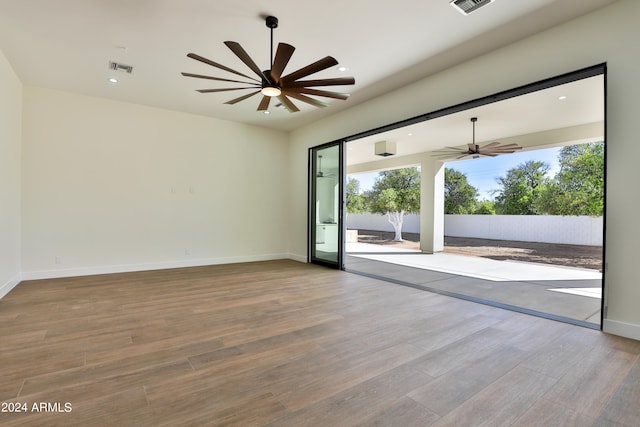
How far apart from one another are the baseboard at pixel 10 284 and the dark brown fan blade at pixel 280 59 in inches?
175

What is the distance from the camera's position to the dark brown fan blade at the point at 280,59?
2596mm

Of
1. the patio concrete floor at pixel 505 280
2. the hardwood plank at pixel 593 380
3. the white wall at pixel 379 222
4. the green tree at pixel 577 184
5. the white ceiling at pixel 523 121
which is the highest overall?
the white ceiling at pixel 523 121

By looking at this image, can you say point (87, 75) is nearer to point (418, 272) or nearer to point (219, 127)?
point (219, 127)

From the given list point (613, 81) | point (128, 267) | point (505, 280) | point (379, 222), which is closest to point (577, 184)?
point (505, 280)

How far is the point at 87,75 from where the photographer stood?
14.9ft

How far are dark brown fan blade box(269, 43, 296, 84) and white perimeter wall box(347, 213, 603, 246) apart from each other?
1336cm

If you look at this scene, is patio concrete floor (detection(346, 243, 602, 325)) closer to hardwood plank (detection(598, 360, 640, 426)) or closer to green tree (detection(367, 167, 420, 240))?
hardwood plank (detection(598, 360, 640, 426))

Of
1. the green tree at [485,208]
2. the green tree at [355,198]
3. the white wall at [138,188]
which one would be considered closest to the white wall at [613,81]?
the white wall at [138,188]

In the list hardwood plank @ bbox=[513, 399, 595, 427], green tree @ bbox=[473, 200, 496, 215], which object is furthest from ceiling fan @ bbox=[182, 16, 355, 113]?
green tree @ bbox=[473, 200, 496, 215]

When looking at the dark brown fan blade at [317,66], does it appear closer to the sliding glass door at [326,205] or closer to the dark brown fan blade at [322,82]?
the dark brown fan blade at [322,82]

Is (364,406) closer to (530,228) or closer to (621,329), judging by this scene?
(621,329)

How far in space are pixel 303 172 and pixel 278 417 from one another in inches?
234

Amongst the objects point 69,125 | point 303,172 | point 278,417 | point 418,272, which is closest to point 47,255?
point 69,125

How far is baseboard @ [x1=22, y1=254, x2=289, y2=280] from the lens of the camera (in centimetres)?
505
